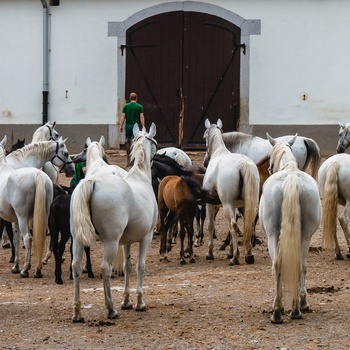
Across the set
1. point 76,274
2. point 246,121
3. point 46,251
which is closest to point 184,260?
point 46,251

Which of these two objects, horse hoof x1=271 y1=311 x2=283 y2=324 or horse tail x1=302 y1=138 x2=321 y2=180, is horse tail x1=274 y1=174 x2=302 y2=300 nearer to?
horse hoof x1=271 y1=311 x2=283 y2=324

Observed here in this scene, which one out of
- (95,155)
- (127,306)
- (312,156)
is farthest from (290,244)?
(312,156)

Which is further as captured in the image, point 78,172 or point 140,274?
point 78,172

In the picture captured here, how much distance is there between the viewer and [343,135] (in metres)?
17.3

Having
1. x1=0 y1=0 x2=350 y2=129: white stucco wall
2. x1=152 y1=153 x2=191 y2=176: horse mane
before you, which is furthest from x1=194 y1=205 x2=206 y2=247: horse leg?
x1=0 y1=0 x2=350 y2=129: white stucco wall

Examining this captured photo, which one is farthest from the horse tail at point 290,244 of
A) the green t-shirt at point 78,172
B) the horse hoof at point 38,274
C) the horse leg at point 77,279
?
the green t-shirt at point 78,172

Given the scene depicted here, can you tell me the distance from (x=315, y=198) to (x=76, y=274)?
2.22 meters

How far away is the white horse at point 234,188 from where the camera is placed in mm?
12727

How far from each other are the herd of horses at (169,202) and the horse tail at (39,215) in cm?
1

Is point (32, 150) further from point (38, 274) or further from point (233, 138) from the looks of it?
point (233, 138)

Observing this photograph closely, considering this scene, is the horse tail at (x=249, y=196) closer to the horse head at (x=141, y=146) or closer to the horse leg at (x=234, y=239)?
the horse leg at (x=234, y=239)

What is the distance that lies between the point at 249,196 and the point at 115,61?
36.0 feet

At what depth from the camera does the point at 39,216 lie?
12.2 metres

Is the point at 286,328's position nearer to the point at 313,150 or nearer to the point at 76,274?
the point at 76,274
